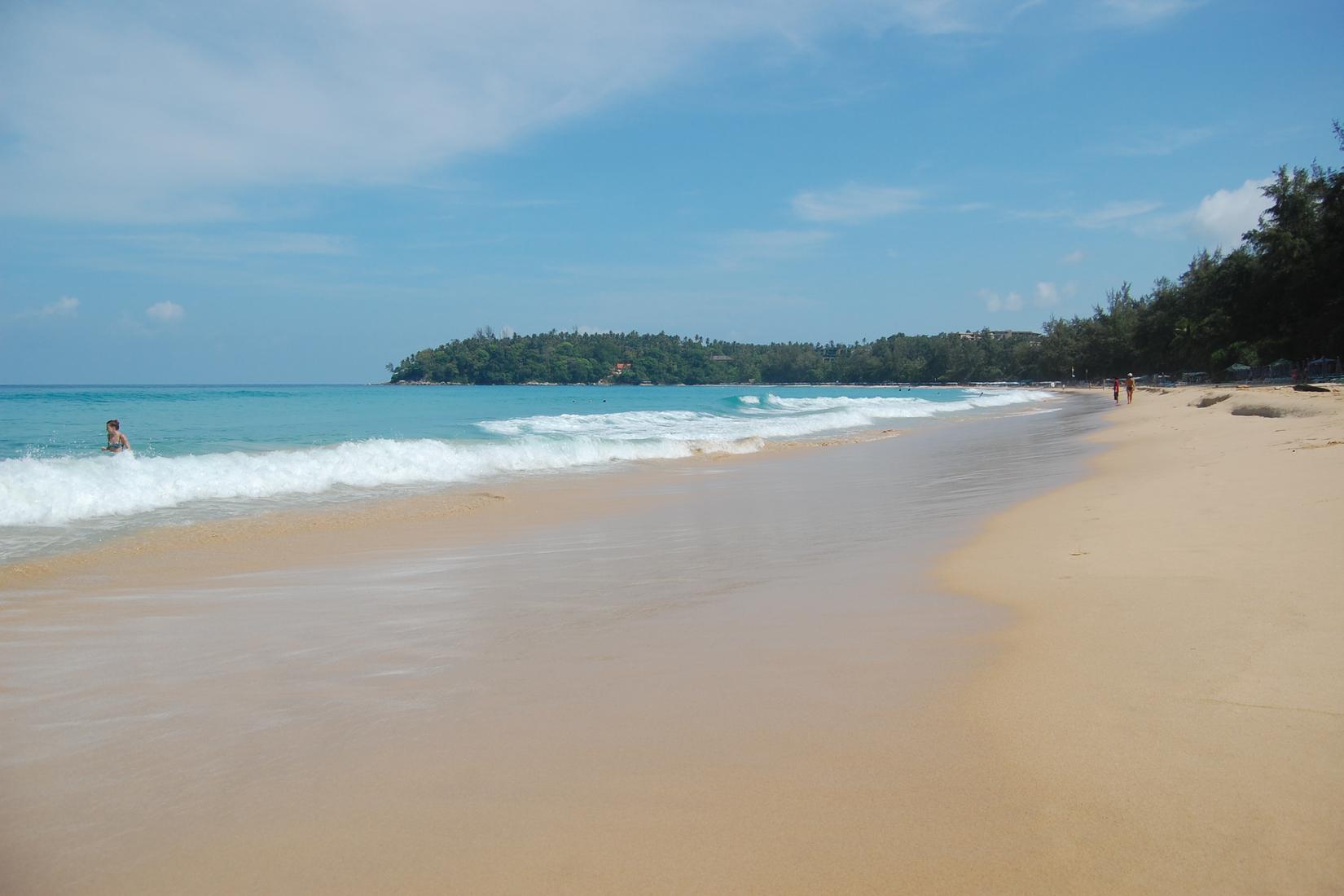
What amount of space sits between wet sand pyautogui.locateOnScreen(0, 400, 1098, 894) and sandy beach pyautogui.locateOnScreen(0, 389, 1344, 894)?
0.06ft

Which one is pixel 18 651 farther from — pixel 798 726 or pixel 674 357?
pixel 674 357

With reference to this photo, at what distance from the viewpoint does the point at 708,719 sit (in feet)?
10.1

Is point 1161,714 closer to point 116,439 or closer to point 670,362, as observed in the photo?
point 116,439

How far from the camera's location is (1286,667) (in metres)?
3.11

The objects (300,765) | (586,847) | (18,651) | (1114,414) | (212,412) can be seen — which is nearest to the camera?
(586,847)

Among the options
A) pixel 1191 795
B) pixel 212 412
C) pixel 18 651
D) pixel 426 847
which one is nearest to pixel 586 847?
pixel 426 847

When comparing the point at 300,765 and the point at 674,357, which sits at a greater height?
the point at 674,357

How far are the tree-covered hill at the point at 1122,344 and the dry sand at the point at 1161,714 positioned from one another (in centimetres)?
4702

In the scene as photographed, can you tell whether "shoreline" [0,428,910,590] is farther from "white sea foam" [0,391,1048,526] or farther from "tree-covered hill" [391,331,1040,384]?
"tree-covered hill" [391,331,1040,384]

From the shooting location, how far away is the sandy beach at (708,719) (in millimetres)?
2162

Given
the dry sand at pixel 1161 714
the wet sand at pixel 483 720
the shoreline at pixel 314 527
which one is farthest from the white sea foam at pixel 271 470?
the dry sand at pixel 1161 714

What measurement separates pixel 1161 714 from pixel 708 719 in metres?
1.64

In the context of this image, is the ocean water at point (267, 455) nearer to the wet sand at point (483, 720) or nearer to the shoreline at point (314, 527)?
the shoreline at point (314, 527)

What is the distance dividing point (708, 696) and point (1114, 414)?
32.9 m
